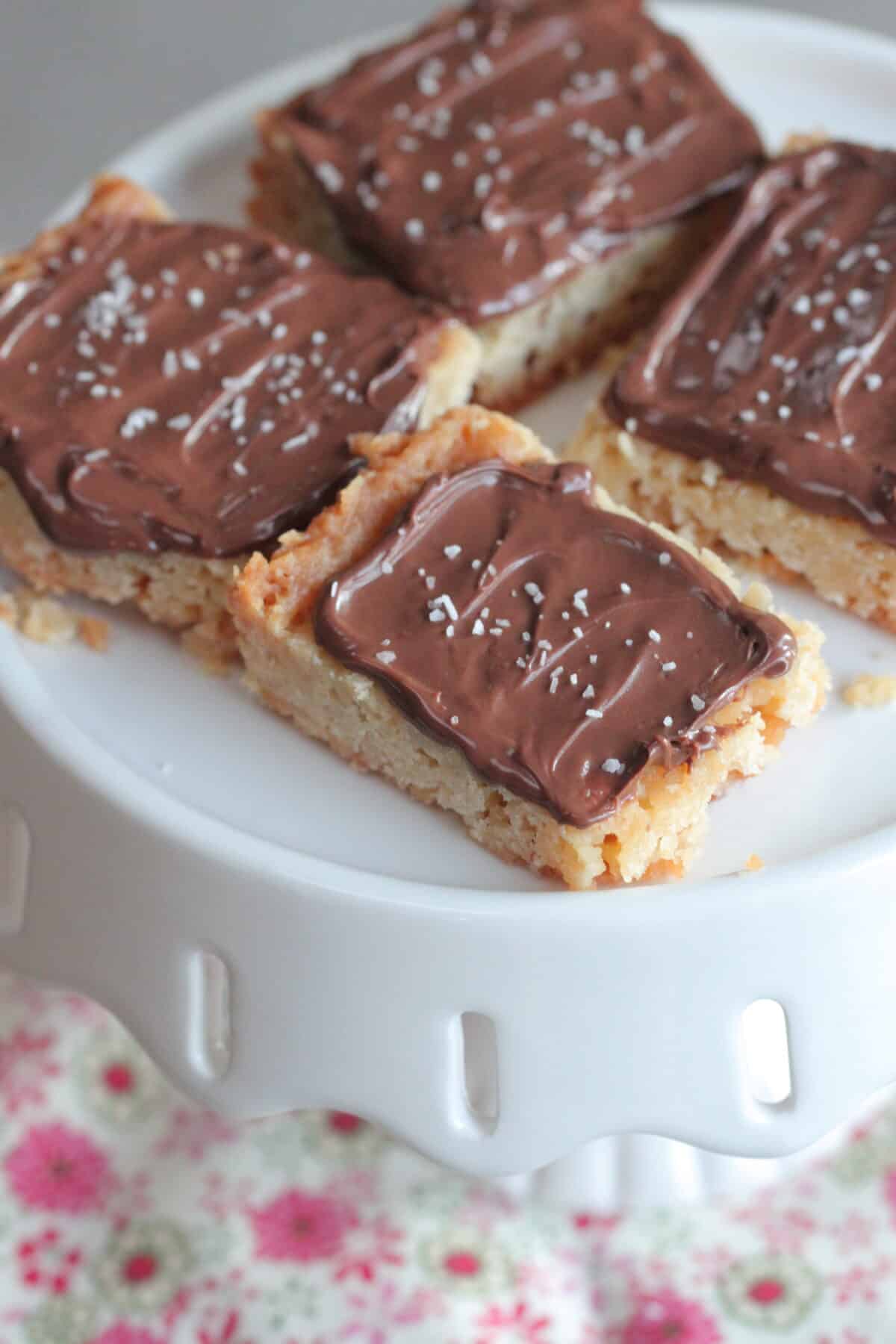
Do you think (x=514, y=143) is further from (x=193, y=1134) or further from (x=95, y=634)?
(x=193, y=1134)

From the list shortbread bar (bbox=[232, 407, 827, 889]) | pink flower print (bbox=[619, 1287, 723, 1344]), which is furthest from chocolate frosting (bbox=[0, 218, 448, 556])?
pink flower print (bbox=[619, 1287, 723, 1344])

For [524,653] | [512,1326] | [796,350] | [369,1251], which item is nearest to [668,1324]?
[512,1326]

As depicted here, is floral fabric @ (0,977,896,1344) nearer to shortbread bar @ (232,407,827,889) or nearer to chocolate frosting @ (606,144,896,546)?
shortbread bar @ (232,407,827,889)

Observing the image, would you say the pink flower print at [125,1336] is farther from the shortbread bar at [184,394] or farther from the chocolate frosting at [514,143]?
the chocolate frosting at [514,143]

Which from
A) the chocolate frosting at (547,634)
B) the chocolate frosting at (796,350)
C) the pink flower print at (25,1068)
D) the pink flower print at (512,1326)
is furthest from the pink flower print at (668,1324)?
the chocolate frosting at (796,350)

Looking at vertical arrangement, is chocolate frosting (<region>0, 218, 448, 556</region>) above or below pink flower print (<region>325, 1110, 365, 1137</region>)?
above
